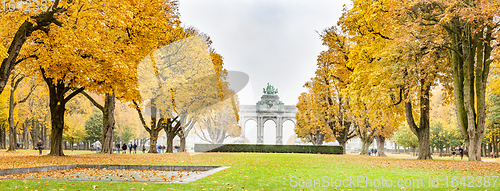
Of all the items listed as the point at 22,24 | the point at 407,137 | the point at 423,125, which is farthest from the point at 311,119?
→ the point at 22,24

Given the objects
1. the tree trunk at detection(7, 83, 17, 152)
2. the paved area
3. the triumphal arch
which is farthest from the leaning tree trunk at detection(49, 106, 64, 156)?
the triumphal arch

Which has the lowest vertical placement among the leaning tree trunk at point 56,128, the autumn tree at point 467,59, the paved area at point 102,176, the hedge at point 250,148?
the hedge at point 250,148

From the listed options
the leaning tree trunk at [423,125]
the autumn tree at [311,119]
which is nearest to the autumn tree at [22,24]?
the leaning tree trunk at [423,125]

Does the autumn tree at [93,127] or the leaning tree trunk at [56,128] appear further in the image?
the autumn tree at [93,127]

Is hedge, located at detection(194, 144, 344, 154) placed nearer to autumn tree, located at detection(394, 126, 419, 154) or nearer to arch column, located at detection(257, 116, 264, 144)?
Result: autumn tree, located at detection(394, 126, 419, 154)

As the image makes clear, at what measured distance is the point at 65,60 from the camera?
1485 centimetres

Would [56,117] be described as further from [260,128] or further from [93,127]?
[260,128]

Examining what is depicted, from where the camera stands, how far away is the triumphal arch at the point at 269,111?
83.8 m

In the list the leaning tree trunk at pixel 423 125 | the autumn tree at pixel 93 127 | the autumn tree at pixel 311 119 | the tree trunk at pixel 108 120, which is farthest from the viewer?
the autumn tree at pixel 93 127

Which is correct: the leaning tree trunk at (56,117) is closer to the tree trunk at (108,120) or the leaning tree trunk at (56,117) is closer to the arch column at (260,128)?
the tree trunk at (108,120)

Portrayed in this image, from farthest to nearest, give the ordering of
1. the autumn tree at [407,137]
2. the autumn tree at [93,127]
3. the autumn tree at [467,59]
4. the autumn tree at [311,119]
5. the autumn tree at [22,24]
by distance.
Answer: the autumn tree at [407,137], the autumn tree at [93,127], the autumn tree at [311,119], the autumn tree at [467,59], the autumn tree at [22,24]

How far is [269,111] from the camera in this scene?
83.5 m

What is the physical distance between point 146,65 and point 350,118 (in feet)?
62.1

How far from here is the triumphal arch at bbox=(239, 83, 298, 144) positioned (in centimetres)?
8381
